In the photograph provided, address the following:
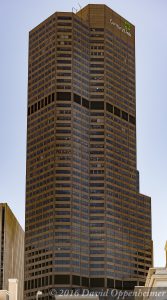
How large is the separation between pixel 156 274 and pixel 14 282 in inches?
1457

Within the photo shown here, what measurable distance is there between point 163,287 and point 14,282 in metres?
37.4

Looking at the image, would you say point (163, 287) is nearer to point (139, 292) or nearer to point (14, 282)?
point (139, 292)

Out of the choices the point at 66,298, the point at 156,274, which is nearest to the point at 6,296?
the point at 66,298

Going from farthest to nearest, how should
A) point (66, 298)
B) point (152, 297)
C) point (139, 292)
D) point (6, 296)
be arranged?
point (139, 292) → point (6, 296) → point (152, 297) → point (66, 298)

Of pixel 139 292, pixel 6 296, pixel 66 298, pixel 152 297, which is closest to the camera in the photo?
pixel 66 298

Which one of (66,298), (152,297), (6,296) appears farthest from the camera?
(6,296)

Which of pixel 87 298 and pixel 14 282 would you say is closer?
pixel 87 298

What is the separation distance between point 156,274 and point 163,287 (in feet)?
6.06

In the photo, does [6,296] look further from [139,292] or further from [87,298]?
[139,292]

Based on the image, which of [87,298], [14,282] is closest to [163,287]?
[87,298]

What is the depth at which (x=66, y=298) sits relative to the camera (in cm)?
8788

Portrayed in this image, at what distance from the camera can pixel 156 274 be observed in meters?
91.2

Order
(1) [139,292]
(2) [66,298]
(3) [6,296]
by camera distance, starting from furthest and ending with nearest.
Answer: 1. (1) [139,292]
2. (3) [6,296]
3. (2) [66,298]

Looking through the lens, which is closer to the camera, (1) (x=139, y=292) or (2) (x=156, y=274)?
(2) (x=156, y=274)
